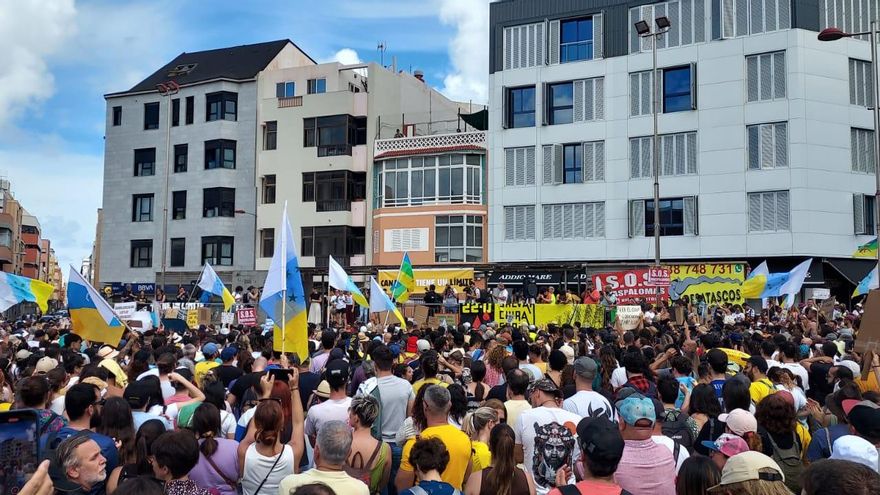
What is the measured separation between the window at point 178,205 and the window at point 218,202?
1.65 m

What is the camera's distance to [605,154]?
39.2 metres

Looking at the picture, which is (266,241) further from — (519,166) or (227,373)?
(227,373)

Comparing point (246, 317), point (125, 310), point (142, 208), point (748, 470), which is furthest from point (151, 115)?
point (748, 470)

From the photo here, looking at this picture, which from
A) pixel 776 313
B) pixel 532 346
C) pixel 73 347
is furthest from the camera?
pixel 776 313

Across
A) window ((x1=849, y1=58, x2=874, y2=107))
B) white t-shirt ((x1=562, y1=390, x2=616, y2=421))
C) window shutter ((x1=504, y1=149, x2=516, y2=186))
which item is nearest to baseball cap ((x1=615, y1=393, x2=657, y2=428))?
white t-shirt ((x1=562, y1=390, x2=616, y2=421))

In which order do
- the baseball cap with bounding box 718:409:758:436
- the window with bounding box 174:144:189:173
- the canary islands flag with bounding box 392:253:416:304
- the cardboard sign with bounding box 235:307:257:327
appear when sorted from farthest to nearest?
the window with bounding box 174:144:189:173 < the canary islands flag with bounding box 392:253:416:304 < the cardboard sign with bounding box 235:307:257:327 < the baseball cap with bounding box 718:409:758:436

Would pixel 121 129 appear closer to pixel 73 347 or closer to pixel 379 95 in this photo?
pixel 379 95

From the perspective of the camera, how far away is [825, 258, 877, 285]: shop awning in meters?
34.8

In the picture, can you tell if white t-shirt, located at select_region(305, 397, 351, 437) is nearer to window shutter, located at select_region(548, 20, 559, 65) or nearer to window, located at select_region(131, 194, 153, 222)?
window shutter, located at select_region(548, 20, 559, 65)

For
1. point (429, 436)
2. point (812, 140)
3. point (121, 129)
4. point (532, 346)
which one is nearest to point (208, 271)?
point (532, 346)

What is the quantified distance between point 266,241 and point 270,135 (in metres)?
6.77

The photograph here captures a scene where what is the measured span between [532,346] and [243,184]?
4182cm

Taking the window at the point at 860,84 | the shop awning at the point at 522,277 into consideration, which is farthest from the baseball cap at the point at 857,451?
the window at the point at 860,84

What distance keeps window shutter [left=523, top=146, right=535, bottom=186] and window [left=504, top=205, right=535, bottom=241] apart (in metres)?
1.36
